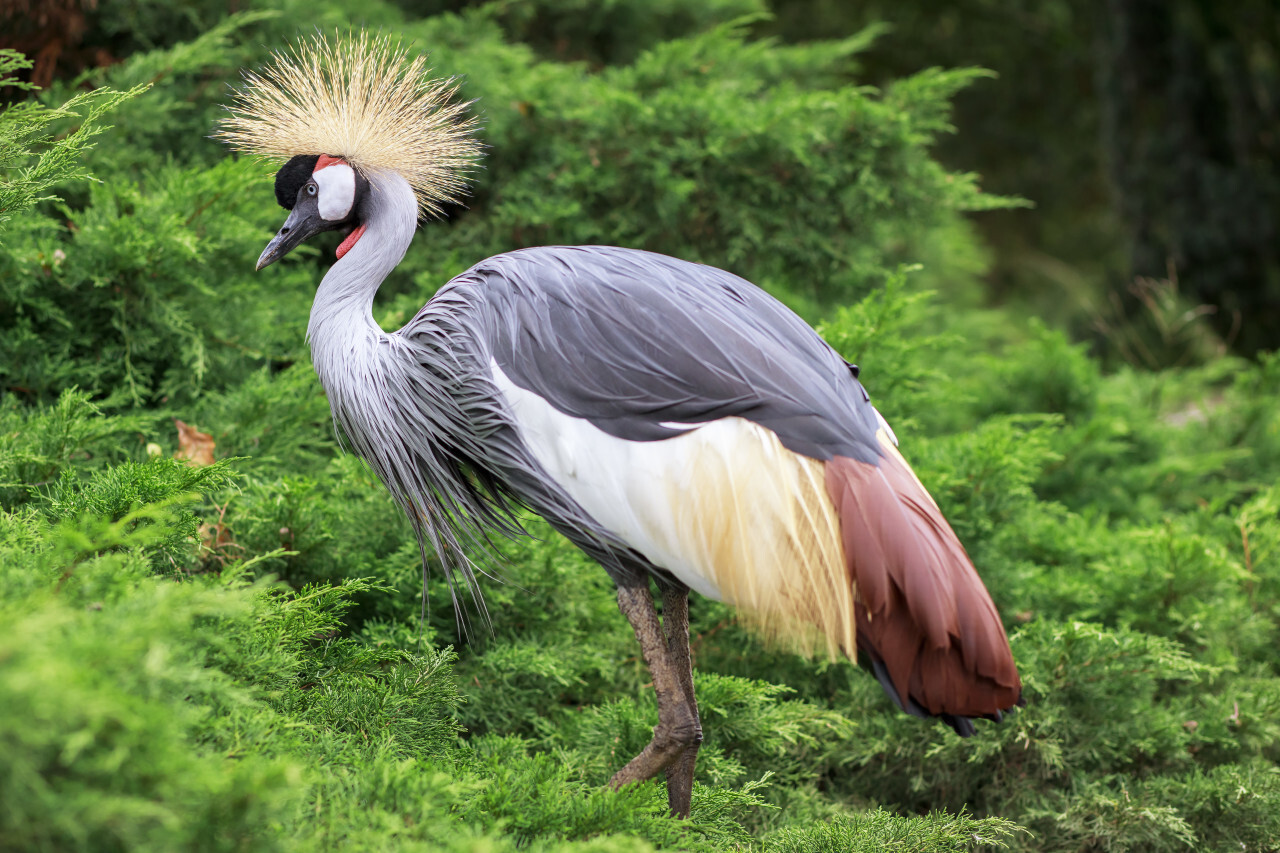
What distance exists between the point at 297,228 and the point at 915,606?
5.06 feet

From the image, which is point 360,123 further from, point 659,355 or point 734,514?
point 734,514

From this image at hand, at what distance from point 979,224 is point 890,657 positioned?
9891 mm

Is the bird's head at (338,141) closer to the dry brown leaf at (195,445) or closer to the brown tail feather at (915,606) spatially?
the dry brown leaf at (195,445)

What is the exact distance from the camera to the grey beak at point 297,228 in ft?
7.17

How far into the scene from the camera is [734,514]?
1811 millimetres

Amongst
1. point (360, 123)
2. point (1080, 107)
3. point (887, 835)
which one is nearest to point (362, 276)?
point (360, 123)

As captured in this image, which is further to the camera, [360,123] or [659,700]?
[360,123]

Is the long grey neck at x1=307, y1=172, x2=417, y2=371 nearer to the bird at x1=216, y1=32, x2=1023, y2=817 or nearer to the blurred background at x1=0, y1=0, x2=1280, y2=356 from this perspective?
the bird at x1=216, y1=32, x2=1023, y2=817

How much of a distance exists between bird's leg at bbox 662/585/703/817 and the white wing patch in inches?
10.7

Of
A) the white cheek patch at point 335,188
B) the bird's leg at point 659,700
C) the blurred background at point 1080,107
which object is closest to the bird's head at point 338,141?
the white cheek patch at point 335,188

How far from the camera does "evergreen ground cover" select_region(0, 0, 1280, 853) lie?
152 centimetres

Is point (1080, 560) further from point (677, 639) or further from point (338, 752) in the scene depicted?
point (338, 752)

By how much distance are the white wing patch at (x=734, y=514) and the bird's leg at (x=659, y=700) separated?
0.18m

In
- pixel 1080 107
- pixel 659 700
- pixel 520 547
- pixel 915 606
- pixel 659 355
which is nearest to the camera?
pixel 915 606
